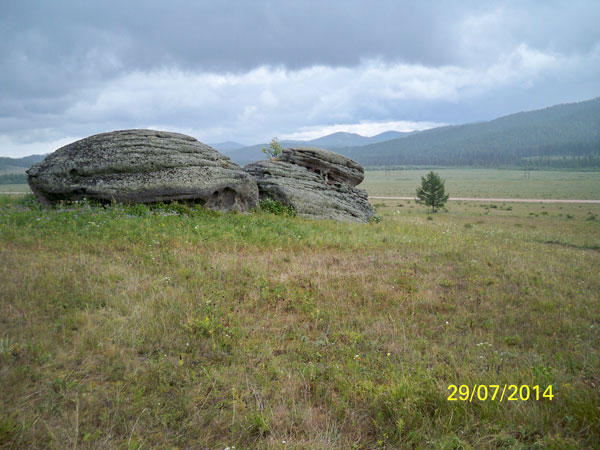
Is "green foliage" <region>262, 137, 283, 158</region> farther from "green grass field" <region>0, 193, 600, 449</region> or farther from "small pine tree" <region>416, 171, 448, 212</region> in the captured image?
"small pine tree" <region>416, 171, 448, 212</region>

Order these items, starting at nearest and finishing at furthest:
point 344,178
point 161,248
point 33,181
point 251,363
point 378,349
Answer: point 251,363, point 378,349, point 161,248, point 33,181, point 344,178

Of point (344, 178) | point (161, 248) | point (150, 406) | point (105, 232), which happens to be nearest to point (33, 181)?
point (105, 232)

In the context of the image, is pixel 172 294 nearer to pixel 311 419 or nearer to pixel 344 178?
pixel 311 419

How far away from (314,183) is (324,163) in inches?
116

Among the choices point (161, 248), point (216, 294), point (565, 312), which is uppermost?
point (161, 248)

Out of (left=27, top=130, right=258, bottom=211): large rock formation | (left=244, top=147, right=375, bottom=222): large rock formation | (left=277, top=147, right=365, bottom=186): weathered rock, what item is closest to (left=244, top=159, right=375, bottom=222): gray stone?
(left=244, top=147, right=375, bottom=222): large rock formation

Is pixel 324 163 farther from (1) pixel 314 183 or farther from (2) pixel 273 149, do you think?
(2) pixel 273 149

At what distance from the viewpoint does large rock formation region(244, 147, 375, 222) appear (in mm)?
19875

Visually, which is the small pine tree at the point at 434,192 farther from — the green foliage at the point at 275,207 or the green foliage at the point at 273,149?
the green foliage at the point at 275,207

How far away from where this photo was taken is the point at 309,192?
20938mm

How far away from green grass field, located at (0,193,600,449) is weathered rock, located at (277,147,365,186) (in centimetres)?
1539

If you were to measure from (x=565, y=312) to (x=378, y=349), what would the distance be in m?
4.32

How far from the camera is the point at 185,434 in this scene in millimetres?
3688

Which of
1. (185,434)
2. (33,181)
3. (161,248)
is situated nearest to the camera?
→ (185,434)
